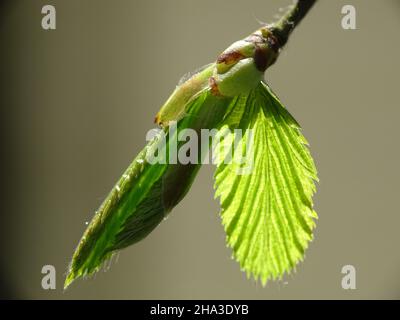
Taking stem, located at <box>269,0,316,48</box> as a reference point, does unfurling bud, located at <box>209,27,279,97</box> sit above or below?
below

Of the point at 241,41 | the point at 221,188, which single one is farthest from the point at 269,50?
the point at 221,188

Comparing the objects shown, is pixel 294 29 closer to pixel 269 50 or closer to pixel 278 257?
pixel 269 50

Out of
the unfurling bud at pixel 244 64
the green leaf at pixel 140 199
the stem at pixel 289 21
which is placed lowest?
the green leaf at pixel 140 199

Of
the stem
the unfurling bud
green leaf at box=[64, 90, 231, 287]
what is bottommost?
green leaf at box=[64, 90, 231, 287]

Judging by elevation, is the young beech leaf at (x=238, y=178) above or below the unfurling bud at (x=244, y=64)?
below
